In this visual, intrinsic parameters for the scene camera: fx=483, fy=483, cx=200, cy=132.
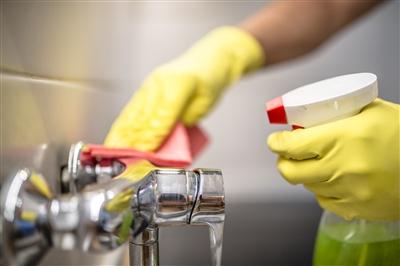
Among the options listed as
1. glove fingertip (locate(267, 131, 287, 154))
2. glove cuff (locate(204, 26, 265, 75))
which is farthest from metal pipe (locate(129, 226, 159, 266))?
glove cuff (locate(204, 26, 265, 75))

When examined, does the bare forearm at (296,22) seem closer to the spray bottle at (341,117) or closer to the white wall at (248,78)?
the white wall at (248,78)

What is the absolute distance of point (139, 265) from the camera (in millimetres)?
381

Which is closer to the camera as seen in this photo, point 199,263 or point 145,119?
point 145,119

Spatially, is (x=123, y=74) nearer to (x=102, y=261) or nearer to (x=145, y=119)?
(x=145, y=119)

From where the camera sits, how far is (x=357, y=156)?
1.37 feet

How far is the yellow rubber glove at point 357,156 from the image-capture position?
1.36 feet

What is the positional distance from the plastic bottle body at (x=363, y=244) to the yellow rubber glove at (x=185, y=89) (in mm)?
232

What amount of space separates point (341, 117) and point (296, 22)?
0.51 m

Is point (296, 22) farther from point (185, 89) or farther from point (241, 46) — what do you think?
point (185, 89)

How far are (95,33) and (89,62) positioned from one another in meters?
0.08

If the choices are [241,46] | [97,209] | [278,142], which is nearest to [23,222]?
[97,209]

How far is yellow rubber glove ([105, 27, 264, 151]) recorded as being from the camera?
602 millimetres

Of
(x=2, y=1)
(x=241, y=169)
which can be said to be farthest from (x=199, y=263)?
(x=2, y=1)

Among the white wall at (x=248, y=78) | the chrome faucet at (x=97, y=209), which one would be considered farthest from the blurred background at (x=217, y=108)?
the chrome faucet at (x=97, y=209)
